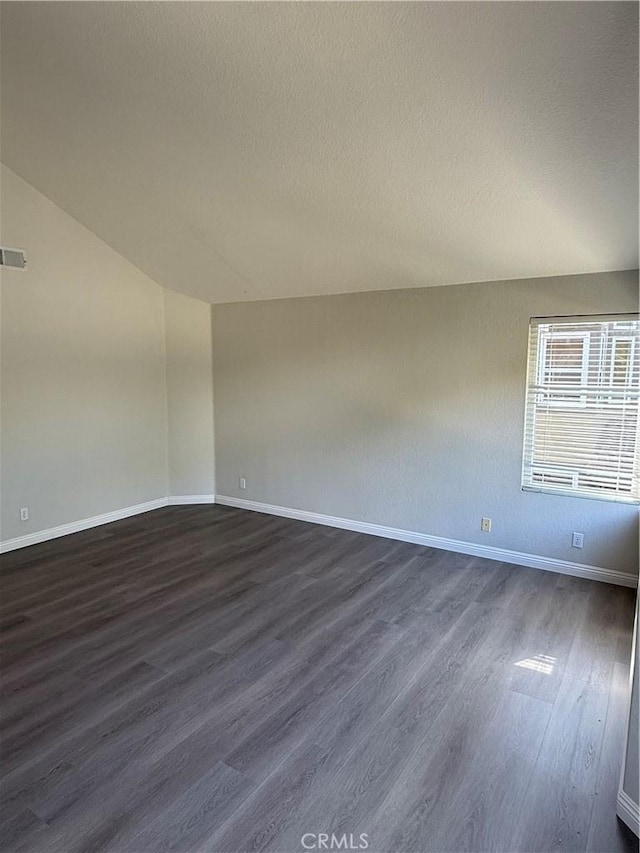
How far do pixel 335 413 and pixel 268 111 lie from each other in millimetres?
2780

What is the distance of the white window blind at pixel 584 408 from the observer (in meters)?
3.55

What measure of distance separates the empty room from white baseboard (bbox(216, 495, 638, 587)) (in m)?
0.03

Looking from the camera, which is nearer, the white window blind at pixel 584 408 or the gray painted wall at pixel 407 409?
the white window blind at pixel 584 408

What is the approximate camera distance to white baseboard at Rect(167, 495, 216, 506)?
19.1 feet

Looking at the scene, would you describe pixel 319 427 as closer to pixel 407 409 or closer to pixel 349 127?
pixel 407 409

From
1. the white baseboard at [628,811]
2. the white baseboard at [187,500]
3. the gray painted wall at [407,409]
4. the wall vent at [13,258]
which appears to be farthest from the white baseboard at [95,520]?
the white baseboard at [628,811]

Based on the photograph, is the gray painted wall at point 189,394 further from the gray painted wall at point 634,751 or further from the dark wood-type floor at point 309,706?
the gray painted wall at point 634,751

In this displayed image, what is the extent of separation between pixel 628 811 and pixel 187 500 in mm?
4936

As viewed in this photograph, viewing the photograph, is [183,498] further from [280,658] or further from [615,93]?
[615,93]

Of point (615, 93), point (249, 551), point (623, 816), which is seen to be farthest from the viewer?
point (249, 551)

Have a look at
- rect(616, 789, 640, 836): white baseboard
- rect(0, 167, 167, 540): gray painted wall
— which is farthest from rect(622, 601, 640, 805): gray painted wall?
rect(0, 167, 167, 540): gray painted wall

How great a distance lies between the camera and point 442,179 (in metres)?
2.81

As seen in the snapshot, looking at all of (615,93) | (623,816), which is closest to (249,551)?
(623,816)

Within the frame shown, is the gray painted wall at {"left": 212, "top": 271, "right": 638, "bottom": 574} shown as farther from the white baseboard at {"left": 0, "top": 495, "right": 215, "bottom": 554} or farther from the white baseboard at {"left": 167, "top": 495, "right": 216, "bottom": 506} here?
the white baseboard at {"left": 0, "top": 495, "right": 215, "bottom": 554}
